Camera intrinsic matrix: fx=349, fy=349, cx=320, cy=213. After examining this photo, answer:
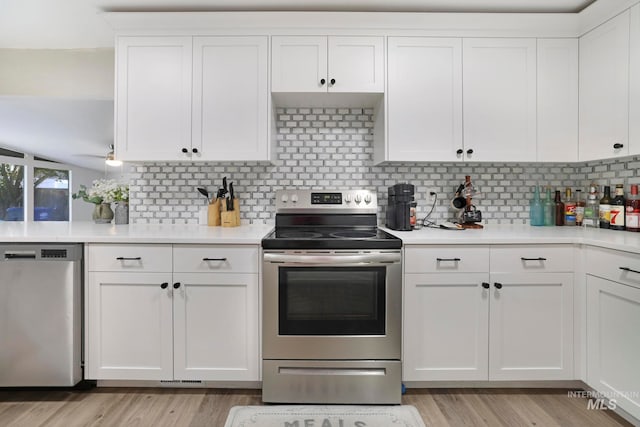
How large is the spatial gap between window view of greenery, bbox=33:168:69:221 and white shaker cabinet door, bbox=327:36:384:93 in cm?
441

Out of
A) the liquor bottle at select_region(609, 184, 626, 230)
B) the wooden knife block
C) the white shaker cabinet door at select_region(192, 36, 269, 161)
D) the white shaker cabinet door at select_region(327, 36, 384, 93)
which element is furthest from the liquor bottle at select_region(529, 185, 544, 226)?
the wooden knife block

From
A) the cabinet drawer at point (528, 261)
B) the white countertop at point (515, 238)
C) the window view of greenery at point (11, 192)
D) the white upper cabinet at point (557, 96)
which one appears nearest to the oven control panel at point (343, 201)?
the white countertop at point (515, 238)

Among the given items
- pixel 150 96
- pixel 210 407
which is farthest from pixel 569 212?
pixel 150 96

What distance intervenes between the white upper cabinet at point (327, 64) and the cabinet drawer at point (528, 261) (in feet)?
4.00

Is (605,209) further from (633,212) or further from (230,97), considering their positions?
(230,97)

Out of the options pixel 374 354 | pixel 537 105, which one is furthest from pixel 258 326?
pixel 537 105

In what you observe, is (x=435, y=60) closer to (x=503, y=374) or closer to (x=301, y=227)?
(x=301, y=227)

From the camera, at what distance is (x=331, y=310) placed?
184cm

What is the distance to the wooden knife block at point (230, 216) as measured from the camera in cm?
241

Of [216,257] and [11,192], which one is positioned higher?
[11,192]

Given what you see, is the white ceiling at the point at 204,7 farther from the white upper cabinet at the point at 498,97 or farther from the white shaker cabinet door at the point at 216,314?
the white shaker cabinet door at the point at 216,314

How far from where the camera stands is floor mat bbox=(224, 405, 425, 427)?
1676 mm

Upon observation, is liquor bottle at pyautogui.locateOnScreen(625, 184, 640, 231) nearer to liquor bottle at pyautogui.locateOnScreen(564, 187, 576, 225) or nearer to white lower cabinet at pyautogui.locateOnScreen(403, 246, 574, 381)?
liquor bottle at pyautogui.locateOnScreen(564, 187, 576, 225)

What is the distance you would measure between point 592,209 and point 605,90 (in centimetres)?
79
